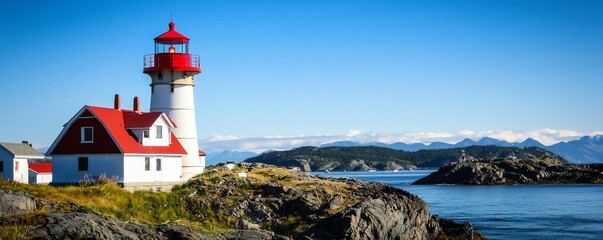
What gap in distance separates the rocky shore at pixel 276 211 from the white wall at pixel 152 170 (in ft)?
3.95

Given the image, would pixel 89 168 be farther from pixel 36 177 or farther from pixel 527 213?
pixel 527 213

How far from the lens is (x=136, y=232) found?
99.1 ft

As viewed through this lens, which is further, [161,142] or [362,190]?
[362,190]

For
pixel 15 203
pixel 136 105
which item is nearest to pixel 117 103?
pixel 136 105

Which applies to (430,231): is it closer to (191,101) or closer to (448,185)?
(191,101)

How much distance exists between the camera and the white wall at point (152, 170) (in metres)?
44.2

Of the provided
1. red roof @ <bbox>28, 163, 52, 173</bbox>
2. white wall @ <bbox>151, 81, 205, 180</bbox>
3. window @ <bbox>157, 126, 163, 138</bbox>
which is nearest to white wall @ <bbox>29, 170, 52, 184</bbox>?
red roof @ <bbox>28, 163, 52, 173</bbox>

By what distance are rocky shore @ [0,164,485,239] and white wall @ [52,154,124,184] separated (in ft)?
11.9

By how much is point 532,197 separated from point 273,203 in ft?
225

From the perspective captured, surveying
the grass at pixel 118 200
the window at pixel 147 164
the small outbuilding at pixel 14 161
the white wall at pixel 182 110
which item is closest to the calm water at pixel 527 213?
the white wall at pixel 182 110

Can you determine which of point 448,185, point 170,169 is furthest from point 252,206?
point 448,185

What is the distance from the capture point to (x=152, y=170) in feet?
151

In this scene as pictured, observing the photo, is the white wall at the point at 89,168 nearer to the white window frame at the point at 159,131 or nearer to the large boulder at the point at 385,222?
the white window frame at the point at 159,131

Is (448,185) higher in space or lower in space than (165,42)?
lower
